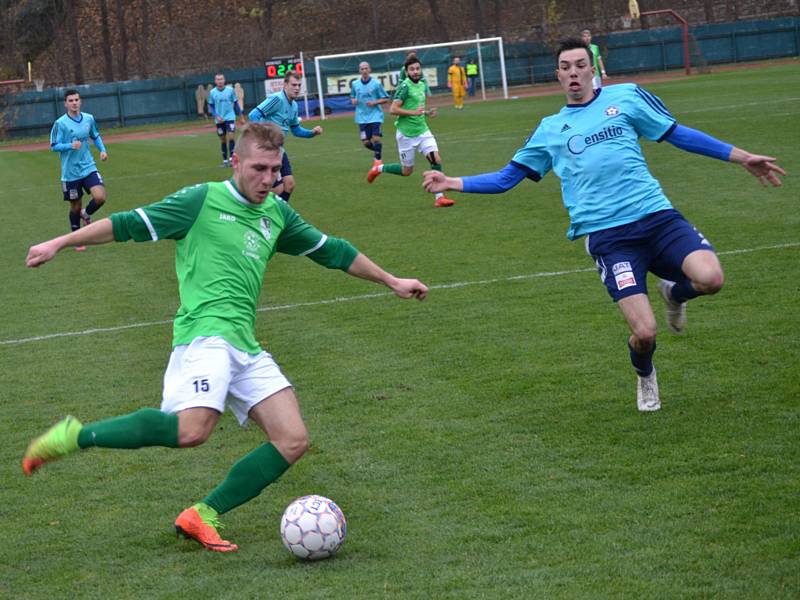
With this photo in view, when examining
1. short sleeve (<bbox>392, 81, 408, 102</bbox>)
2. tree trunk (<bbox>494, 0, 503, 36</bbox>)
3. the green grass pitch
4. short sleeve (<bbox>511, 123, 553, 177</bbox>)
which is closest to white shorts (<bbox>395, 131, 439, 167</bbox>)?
short sleeve (<bbox>392, 81, 408, 102</bbox>)

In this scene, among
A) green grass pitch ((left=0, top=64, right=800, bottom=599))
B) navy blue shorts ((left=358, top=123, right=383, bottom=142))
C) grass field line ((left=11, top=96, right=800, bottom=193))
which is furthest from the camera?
grass field line ((left=11, top=96, right=800, bottom=193))

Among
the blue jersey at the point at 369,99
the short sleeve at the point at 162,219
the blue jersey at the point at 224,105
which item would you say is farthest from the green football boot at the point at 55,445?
the blue jersey at the point at 224,105

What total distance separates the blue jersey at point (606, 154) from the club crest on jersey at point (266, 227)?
90.2 inches

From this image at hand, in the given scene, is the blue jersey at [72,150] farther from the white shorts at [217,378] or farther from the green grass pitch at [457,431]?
the white shorts at [217,378]

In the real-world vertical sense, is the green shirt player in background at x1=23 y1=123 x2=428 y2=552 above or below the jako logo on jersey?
below

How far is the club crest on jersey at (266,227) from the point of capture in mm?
5648

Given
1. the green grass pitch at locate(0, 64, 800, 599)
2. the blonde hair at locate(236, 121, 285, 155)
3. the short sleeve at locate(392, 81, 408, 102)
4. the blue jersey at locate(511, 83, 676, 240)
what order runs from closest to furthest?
the green grass pitch at locate(0, 64, 800, 599) < the blonde hair at locate(236, 121, 285, 155) < the blue jersey at locate(511, 83, 676, 240) < the short sleeve at locate(392, 81, 408, 102)

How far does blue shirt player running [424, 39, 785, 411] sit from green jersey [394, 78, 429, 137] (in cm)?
1144

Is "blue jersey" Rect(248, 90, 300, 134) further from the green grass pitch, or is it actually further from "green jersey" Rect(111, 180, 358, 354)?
"green jersey" Rect(111, 180, 358, 354)

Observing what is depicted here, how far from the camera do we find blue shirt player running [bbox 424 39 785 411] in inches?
274

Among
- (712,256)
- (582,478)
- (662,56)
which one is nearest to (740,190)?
(712,256)

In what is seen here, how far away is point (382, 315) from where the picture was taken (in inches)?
422

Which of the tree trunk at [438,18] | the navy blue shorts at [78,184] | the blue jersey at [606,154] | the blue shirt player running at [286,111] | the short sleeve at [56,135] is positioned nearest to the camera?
the blue jersey at [606,154]

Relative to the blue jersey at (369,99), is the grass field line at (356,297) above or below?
below
